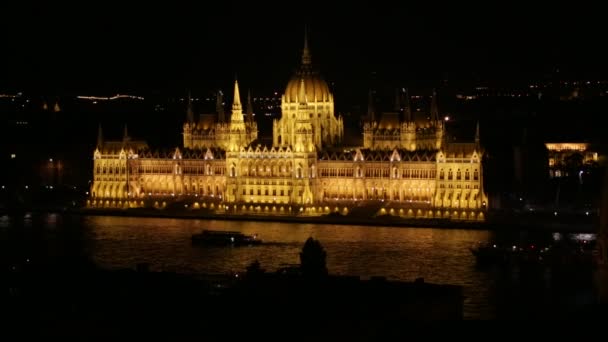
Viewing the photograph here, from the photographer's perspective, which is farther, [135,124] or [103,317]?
[135,124]

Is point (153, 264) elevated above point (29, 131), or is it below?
below

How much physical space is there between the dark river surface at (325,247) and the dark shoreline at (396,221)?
950mm

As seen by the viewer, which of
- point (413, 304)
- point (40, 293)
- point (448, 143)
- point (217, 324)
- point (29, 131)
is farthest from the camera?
point (29, 131)

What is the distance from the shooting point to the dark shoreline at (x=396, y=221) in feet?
202

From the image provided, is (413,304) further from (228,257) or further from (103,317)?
(228,257)

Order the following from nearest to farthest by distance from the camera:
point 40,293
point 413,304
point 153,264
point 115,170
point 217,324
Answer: point 217,324, point 413,304, point 40,293, point 153,264, point 115,170

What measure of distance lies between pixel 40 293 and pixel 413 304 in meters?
7.46

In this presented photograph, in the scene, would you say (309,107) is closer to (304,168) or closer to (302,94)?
(302,94)

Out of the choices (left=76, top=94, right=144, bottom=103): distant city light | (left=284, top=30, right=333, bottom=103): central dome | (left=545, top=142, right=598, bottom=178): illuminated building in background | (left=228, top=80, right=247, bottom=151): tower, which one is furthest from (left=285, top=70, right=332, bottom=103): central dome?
(left=76, top=94, right=144, bottom=103): distant city light

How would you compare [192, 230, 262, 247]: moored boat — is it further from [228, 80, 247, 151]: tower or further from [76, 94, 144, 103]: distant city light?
[76, 94, 144, 103]: distant city light

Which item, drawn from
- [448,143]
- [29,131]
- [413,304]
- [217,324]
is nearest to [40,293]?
[217,324]

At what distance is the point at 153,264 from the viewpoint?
5000 cm

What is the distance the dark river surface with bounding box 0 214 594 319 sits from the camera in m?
43.4

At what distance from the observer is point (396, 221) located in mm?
65125
